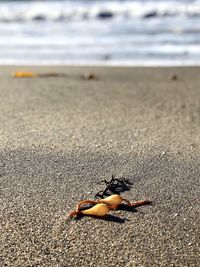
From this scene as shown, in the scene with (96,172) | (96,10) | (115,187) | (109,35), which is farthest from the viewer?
(96,10)

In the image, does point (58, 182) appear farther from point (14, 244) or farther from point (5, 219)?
point (14, 244)

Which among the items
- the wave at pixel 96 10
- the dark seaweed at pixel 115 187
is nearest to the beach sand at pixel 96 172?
the dark seaweed at pixel 115 187

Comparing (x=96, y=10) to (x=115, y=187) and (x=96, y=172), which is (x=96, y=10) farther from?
(x=115, y=187)

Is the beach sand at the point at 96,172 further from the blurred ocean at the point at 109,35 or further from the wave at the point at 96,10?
the wave at the point at 96,10

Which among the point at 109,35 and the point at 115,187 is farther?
the point at 109,35

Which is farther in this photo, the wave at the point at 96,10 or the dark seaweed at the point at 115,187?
the wave at the point at 96,10

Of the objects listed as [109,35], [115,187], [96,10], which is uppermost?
[96,10]

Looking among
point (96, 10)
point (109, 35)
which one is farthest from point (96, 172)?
point (96, 10)

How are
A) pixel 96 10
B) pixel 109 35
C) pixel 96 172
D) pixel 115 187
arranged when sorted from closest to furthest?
pixel 115 187
pixel 96 172
pixel 109 35
pixel 96 10
